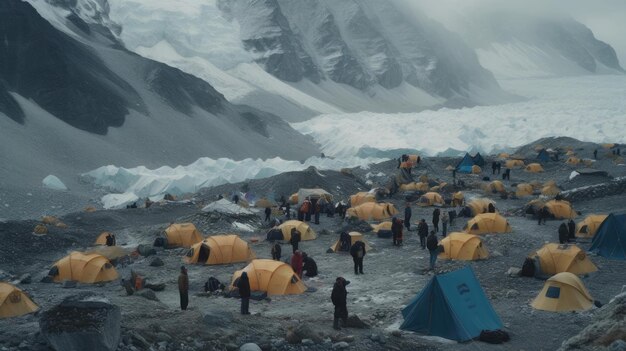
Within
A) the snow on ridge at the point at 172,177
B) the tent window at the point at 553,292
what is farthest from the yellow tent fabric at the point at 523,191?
the tent window at the point at 553,292

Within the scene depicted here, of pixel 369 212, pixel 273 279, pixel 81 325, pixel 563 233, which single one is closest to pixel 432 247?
pixel 273 279

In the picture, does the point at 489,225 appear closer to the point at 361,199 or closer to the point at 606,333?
the point at 361,199

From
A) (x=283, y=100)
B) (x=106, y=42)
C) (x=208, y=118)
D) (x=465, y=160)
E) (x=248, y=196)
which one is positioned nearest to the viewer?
(x=248, y=196)

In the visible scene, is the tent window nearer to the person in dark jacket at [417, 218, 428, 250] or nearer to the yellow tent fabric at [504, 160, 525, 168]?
the person in dark jacket at [417, 218, 428, 250]

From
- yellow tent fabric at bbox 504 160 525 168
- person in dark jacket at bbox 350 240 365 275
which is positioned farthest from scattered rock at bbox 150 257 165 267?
yellow tent fabric at bbox 504 160 525 168

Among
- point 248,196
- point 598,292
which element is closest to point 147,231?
point 248,196

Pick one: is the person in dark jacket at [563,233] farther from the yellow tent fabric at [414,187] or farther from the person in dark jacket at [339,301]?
the yellow tent fabric at [414,187]

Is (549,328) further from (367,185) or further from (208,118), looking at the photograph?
(208,118)
